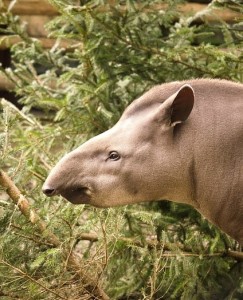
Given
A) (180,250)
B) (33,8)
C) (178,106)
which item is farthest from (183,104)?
(33,8)

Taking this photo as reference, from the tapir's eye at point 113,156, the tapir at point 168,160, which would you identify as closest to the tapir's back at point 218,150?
the tapir at point 168,160

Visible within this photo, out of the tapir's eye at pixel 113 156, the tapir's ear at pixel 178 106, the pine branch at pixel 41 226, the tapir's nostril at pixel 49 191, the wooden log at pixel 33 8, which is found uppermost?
the tapir's ear at pixel 178 106

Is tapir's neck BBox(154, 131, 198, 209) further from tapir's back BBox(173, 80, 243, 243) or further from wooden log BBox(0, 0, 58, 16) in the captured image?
wooden log BBox(0, 0, 58, 16)

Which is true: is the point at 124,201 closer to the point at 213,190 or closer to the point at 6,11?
the point at 213,190

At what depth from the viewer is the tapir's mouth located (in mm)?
1640

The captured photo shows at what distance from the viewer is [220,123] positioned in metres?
1.66

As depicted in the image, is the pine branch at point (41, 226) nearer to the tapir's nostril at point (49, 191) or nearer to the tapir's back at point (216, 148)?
the tapir's nostril at point (49, 191)

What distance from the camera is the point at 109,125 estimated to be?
2736 millimetres

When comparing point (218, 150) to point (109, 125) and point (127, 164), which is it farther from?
point (109, 125)

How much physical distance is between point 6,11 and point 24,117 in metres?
0.46

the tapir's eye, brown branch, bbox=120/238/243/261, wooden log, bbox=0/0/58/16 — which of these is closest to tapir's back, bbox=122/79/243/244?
the tapir's eye

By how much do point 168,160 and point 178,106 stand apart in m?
0.13

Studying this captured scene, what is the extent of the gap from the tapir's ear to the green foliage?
0.47 meters

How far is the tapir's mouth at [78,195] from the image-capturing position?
1.64 m
